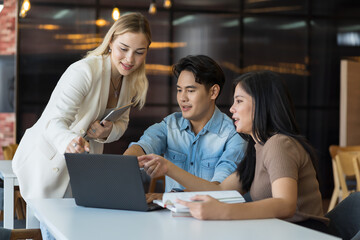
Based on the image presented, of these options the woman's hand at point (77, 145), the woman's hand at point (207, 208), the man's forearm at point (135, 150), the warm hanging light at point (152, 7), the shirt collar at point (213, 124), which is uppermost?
the warm hanging light at point (152, 7)

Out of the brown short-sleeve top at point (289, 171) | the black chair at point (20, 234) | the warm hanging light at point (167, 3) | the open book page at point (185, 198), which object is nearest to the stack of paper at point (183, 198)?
the open book page at point (185, 198)

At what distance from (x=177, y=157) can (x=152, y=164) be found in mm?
542

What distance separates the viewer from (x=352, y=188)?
6.33 meters

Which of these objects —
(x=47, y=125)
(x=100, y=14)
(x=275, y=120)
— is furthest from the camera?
(x=100, y=14)

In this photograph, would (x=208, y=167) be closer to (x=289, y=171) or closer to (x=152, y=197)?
(x=152, y=197)

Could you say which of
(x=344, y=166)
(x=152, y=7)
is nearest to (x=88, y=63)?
(x=152, y=7)

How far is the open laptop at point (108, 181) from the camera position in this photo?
1758 mm

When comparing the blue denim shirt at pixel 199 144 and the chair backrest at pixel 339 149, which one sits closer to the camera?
the blue denim shirt at pixel 199 144

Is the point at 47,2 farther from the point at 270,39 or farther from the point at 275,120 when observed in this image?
the point at 275,120

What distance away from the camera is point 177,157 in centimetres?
264

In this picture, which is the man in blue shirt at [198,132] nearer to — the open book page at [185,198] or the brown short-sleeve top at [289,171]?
the brown short-sleeve top at [289,171]

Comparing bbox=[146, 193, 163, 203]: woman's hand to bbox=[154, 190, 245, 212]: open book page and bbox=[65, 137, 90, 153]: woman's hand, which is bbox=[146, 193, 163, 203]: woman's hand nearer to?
bbox=[154, 190, 245, 212]: open book page

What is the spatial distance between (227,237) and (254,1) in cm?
613

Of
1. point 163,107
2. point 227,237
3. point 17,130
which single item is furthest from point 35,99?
point 227,237
